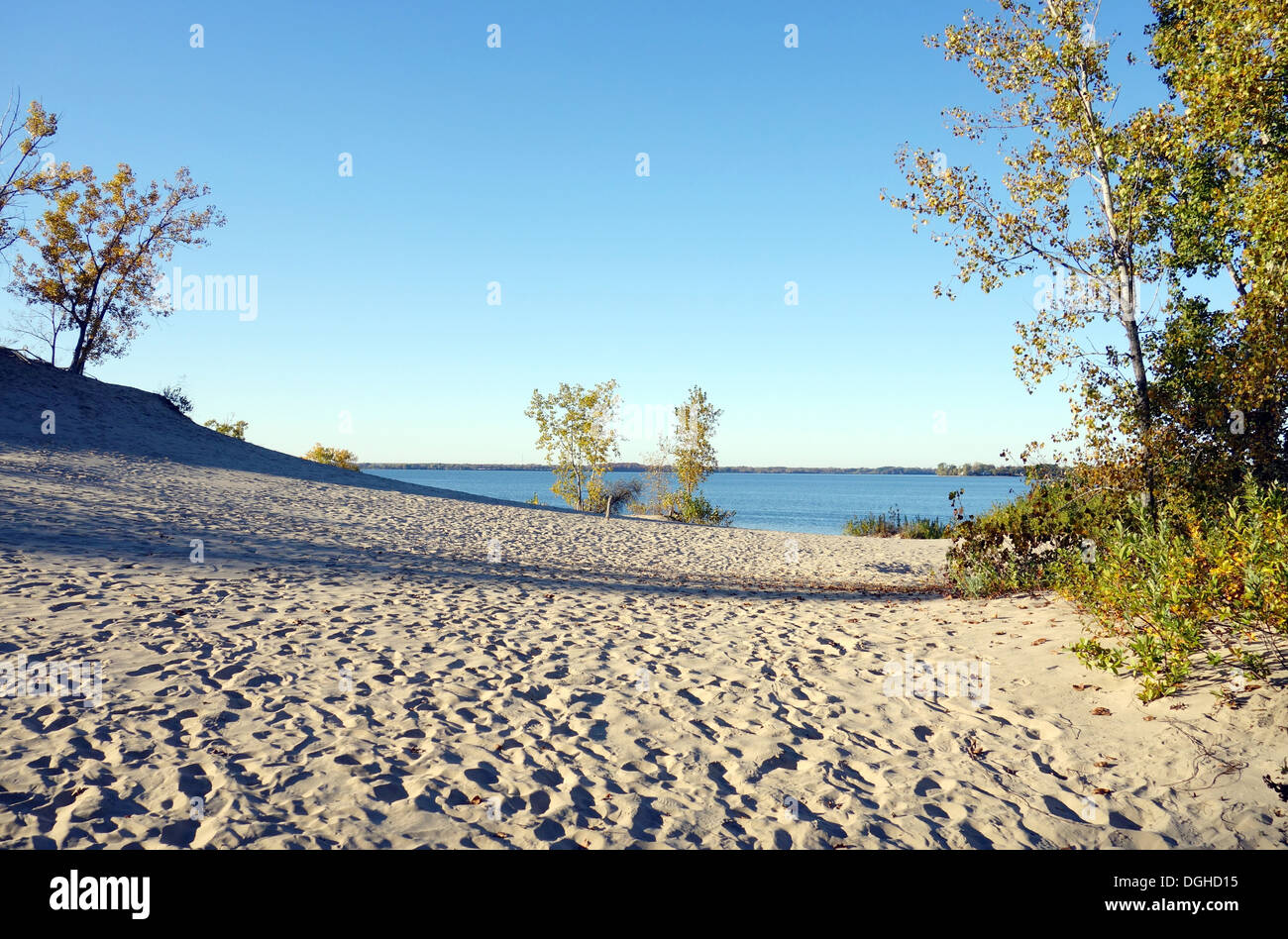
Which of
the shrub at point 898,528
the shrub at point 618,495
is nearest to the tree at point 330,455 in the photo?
the shrub at point 618,495

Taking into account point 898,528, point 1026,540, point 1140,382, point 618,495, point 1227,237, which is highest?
point 1227,237

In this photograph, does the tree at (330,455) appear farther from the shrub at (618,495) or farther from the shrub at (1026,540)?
the shrub at (1026,540)

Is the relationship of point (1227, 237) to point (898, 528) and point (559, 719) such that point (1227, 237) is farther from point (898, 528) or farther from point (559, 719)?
point (898, 528)

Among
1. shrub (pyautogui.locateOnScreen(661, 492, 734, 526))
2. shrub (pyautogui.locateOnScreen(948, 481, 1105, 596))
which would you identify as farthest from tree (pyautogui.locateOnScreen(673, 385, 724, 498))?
shrub (pyautogui.locateOnScreen(948, 481, 1105, 596))

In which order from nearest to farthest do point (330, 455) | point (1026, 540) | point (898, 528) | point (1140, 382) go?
point (1140, 382) → point (1026, 540) → point (898, 528) → point (330, 455)

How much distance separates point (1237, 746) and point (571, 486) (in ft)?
141

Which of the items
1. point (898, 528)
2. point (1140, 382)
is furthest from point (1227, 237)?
point (898, 528)

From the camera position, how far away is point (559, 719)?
6.38 m

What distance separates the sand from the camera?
15.0 ft

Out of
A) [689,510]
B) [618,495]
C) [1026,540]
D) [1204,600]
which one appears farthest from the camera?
[618,495]

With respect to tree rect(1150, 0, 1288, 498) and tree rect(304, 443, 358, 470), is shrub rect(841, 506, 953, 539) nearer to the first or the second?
tree rect(1150, 0, 1288, 498)

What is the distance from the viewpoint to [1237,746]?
219 inches

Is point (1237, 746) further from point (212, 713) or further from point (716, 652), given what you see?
point (212, 713)
